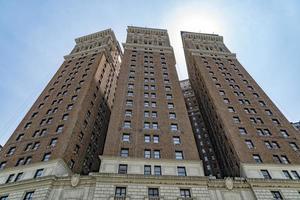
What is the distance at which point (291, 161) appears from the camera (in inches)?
1658

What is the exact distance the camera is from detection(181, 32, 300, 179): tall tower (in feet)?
135

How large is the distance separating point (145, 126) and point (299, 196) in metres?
25.5

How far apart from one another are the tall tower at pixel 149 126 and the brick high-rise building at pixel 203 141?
→ 73.2 ft

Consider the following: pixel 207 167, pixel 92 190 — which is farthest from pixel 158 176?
pixel 207 167

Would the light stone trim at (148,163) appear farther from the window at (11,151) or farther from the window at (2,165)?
the window at (11,151)

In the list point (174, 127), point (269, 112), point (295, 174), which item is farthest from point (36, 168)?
point (269, 112)

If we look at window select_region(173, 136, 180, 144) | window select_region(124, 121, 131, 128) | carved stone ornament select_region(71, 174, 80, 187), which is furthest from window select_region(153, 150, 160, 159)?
carved stone ornament select_region(71, 174, 80, 187)

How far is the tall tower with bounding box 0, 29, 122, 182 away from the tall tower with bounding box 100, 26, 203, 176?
7386mm

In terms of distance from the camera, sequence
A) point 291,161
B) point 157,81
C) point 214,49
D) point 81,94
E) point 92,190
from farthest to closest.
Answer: point 214,49
point 157,81
point 81,94
point 291,161
point 92,190

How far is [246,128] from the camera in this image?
49.0m

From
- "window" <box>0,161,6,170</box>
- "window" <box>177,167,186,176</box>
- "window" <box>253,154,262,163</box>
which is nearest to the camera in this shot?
"window" <box>177,167,186,176</box>

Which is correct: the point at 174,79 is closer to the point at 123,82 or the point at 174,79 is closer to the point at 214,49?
the point at 123,82

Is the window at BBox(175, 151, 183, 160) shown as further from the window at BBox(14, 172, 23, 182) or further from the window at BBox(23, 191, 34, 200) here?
the window at BBox(14, 172, 23, 182)

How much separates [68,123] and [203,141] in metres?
42.9
